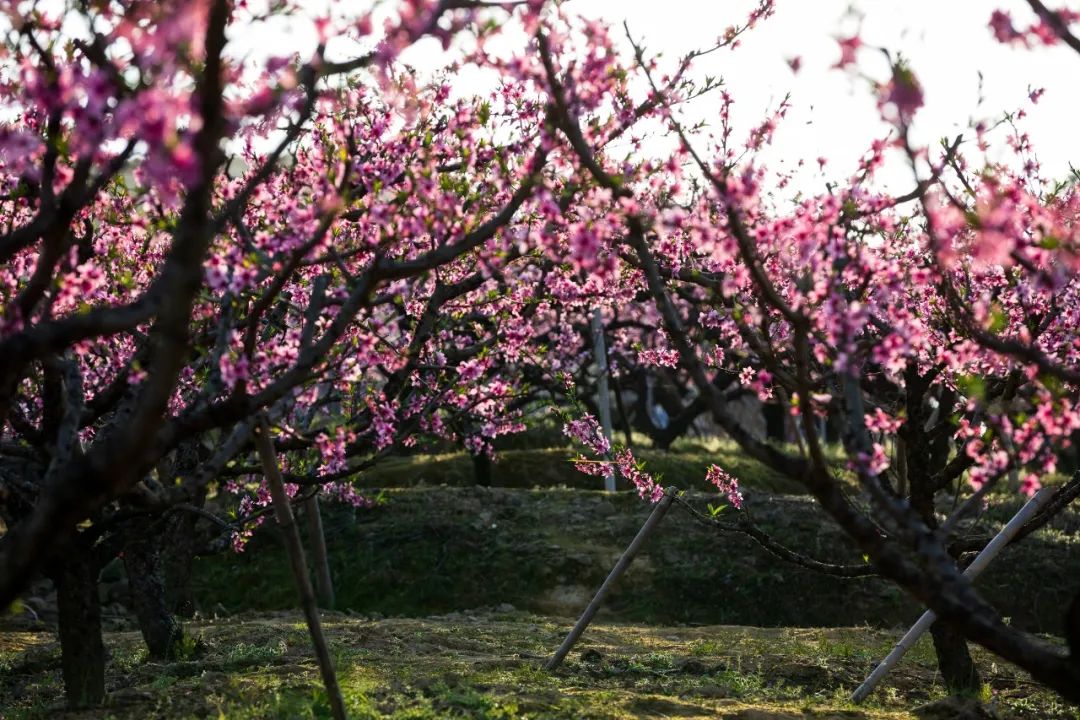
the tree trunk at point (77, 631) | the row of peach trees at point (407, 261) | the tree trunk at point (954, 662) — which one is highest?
the row of peach trees at point (407, 261)

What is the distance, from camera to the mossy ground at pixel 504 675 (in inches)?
327

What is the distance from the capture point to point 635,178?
7.56 m

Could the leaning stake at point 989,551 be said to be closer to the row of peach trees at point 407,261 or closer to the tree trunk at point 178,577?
the row of peach trees at point 407,261

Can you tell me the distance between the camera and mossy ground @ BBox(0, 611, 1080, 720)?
27.2ft

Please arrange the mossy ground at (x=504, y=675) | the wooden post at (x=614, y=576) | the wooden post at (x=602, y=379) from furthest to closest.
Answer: the wooden post at (x=602, y=379)
the wooden post at (x=614, y=576)
the mossy ground at (x=504, y=675)

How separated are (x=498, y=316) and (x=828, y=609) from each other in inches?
327

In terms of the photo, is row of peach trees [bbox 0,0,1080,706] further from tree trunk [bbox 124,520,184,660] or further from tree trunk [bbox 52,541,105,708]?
tree trunk [bbox 124,520,184,660]

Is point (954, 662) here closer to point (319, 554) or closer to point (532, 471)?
point (319, 554)

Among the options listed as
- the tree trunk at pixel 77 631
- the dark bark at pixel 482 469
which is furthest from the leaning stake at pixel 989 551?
the dark bark at pixel 482 469

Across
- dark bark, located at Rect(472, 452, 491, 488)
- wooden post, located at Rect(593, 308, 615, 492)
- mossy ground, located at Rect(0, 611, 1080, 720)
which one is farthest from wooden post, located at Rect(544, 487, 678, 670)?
dark bark, located at Rect(472, 452, 491, 488)

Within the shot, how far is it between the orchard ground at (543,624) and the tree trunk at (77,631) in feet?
0.80

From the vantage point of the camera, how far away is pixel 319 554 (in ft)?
44.8

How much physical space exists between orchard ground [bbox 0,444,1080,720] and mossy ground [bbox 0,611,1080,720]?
0.10ft

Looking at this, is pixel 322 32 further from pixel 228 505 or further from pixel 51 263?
pixel 228 505
